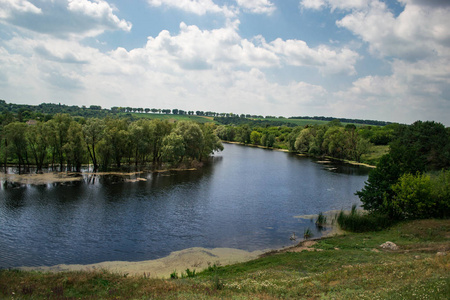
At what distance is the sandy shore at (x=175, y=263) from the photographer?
23.9 m

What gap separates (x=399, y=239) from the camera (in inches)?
1105

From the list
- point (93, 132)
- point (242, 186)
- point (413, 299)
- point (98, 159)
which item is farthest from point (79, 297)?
point (98, 159)

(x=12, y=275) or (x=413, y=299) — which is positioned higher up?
(x=413, y=299)

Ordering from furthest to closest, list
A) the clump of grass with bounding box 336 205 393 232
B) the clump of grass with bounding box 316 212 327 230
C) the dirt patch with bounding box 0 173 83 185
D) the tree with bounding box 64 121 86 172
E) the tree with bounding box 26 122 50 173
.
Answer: the tree with bounding box 64 121 86 172 → the tree with bounding box 26 122 50 173 → the dirt patch with bounding box 0 173 83 185 → the clump of grass with bounding box 316 212 327 230 → the clump of grass with bounding box 336 205 393 232

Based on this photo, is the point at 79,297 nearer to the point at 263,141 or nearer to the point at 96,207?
the point at 96,207

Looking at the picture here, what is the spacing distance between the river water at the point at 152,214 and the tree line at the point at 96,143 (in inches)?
374

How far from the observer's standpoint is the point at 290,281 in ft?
57.4

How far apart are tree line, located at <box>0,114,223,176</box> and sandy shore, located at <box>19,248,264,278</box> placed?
1706 inches

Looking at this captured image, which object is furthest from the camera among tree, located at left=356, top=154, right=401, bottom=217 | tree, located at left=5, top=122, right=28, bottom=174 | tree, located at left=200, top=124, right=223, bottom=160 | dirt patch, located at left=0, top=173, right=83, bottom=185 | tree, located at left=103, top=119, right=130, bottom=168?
tree, located at left=200, top=124, right=223, bottom=160

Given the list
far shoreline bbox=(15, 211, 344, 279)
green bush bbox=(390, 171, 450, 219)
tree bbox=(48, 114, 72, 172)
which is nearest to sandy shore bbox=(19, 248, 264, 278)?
far shoreline bbox=(15, 211, 344, 279)

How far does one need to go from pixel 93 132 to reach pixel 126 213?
3260 cm

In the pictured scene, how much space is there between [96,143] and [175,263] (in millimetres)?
49332

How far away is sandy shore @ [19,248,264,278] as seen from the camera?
23859mm

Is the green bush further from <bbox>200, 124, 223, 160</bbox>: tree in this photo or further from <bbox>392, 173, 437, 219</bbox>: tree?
<bbox>200, 124, 223, 160</bbox>: tree
